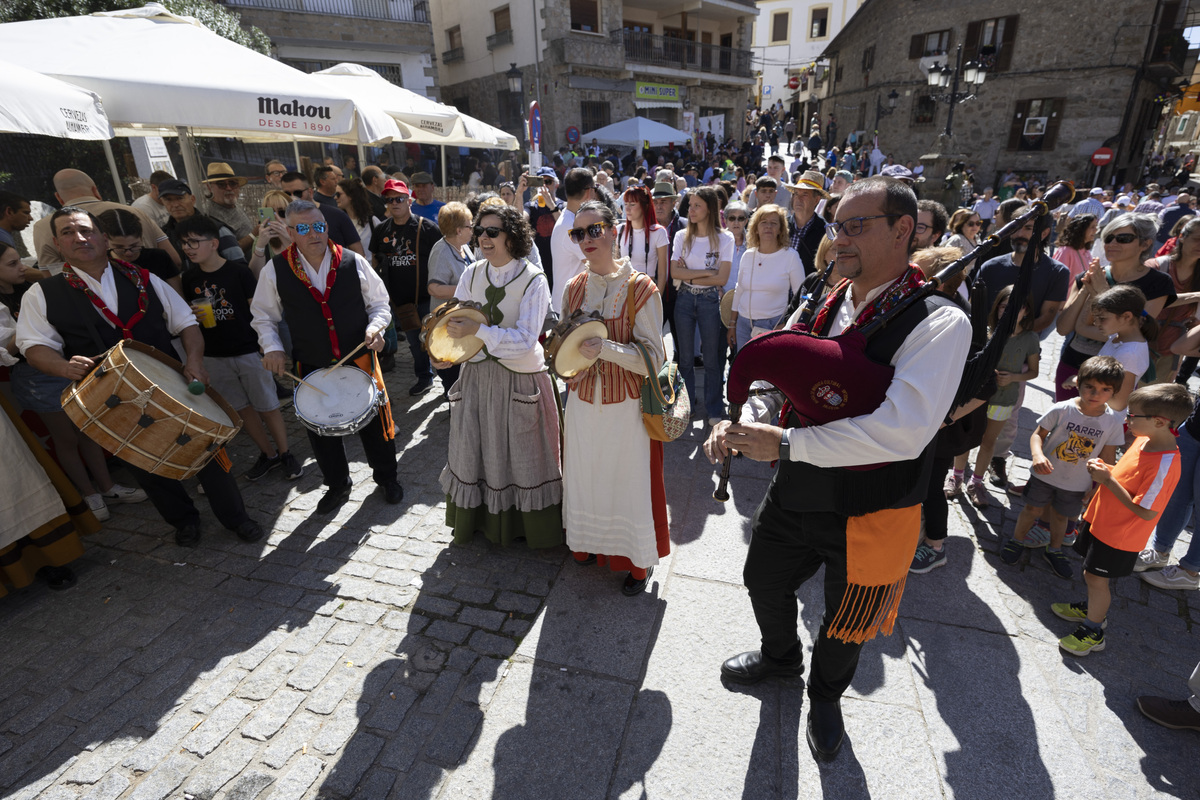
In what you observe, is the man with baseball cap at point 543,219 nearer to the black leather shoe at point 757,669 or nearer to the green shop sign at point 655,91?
the black leather shoe at point 757,669

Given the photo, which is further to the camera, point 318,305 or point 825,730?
point 318,305

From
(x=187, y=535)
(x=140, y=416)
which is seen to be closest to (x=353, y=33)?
(x=187, y=535)

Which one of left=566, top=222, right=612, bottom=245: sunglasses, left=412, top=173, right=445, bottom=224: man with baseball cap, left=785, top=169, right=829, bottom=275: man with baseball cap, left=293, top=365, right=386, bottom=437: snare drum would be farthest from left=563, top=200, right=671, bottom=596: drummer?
left=412, top=173, right=445, bottom=224: man with baseball cap

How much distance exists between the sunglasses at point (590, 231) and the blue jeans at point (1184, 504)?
3.57m

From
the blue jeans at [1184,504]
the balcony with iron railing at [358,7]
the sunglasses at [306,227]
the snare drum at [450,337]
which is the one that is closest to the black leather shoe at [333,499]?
the snare drum at [450,337]

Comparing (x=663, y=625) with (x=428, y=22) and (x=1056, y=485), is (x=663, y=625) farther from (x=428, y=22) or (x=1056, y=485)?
(x=428, y=22)

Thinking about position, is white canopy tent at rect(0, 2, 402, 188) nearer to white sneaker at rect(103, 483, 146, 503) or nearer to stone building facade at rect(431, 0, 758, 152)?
white sneaker at rect(103, 483, 146, 503)

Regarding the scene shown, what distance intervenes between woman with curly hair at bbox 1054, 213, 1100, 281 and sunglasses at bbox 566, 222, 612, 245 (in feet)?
13.8

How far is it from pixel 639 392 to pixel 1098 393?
2496 millimetres

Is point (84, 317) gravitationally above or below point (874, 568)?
above

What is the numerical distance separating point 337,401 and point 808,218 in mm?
4522

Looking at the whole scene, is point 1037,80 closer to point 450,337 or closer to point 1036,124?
point 1036,124

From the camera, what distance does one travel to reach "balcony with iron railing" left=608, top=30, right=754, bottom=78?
2591 centimetres

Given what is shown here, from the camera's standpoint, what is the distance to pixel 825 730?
245cm
